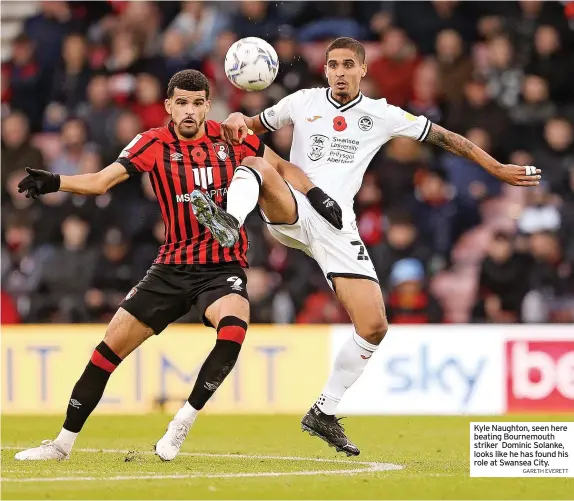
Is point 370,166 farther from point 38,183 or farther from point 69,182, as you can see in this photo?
point 38,183

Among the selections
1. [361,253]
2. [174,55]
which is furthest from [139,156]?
[174,55]

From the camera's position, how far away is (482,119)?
1498 centimetres

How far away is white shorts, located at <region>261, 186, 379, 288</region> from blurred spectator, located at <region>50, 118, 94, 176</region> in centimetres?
714

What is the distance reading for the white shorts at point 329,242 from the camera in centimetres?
868

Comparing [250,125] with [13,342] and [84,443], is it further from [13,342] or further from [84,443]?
[13,342]

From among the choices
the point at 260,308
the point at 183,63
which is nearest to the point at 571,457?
the point at 260,308

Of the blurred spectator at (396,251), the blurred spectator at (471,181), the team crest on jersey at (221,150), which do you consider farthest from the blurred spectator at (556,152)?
the team crest on jersey at (221,150)

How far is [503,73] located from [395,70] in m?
1.32

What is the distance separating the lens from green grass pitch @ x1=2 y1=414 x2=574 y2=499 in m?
6.90

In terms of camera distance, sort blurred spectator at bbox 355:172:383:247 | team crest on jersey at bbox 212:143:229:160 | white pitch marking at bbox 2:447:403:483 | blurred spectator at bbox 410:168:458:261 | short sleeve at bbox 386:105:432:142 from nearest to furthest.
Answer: white pitch marking at bbox 2:447:403:483 → team crest on jersey at bbox 212:143:229:160 → short sleeve at bbox 386:105:432:142 → blurred spectator at bbox 355:172:383:247 → blurred spectator at bbox 410:168:458:261

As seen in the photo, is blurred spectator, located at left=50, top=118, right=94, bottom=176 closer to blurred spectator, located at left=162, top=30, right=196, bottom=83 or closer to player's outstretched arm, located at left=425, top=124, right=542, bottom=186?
blurred spectator, located at left=162, top=30, right=196, bottom=83

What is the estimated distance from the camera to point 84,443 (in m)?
9.87

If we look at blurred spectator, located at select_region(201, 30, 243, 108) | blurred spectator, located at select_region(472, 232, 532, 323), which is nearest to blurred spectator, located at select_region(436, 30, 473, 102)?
blurred spectator, located at select_region(472, 232, 532, 323)

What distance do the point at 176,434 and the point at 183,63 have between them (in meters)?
8.58
